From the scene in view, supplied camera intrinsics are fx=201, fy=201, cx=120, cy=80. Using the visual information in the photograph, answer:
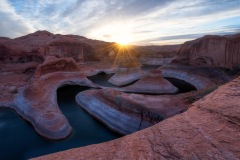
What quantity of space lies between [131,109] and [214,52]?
25.3 meters

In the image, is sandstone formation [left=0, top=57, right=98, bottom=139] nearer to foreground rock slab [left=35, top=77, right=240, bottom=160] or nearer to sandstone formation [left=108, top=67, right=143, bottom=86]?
sandstone formation [left=108, top=67, right=143, bottom=86]

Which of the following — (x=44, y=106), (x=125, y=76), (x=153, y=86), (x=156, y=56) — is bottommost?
(x=153, y=86)

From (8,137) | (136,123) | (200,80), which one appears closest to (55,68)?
(8,137)

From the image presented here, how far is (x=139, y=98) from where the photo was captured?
1794 cm

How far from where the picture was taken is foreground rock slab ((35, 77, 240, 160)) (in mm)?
4523

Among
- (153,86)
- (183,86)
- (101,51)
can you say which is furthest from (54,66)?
(101,51)

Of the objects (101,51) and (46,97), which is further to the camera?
(101,51)

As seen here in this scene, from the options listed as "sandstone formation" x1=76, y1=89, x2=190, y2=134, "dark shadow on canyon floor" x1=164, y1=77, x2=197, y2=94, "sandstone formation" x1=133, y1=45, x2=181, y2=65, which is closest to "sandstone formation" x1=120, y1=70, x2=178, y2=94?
"dark shadow on canyon floor" x1=164, y1=77, x2=197, y2=94

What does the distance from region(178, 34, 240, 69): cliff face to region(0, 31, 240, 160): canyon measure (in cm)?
14

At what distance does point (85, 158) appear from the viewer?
206 inches

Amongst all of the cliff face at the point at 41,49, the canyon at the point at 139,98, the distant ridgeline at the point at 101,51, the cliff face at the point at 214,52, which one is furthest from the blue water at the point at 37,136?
the cliff face at the point at 214,52

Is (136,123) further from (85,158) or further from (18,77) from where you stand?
(18,77)

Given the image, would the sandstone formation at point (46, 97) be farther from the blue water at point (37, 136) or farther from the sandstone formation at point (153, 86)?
the sandstone formation at point (153, 86)

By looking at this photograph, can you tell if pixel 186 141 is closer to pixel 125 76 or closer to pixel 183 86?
pixel 183 86
